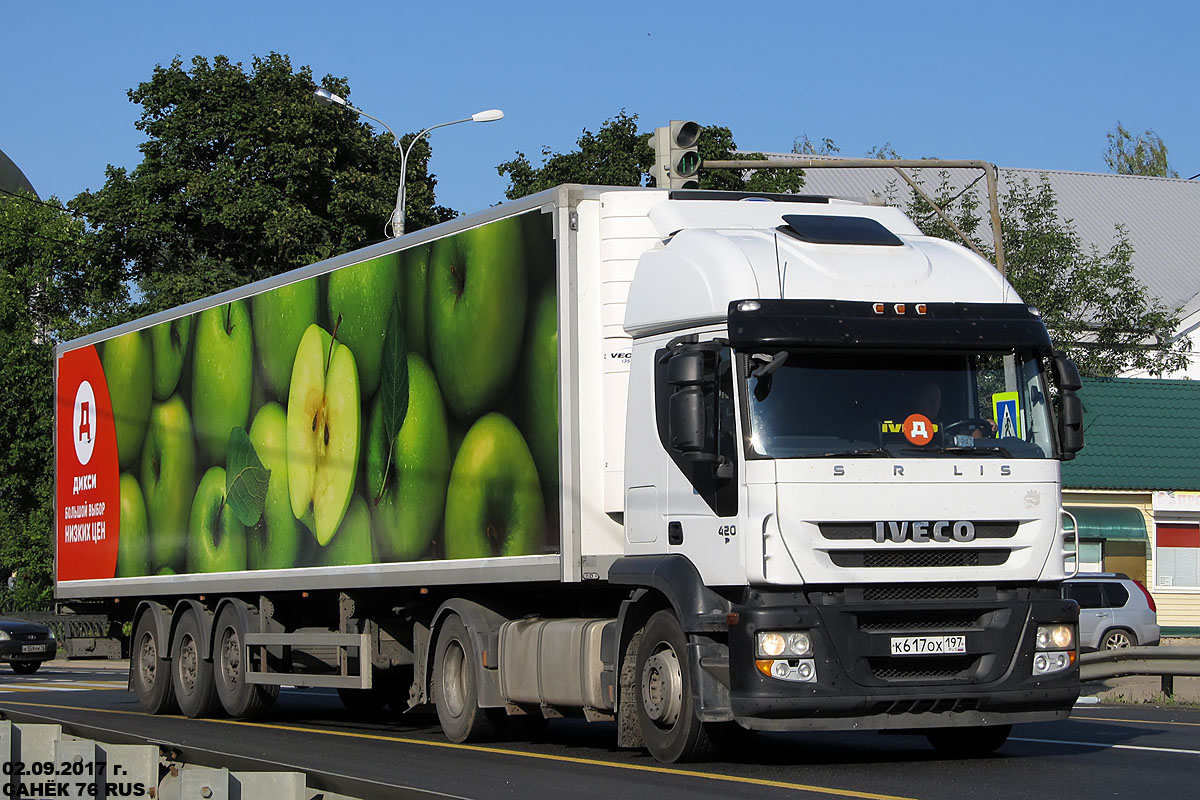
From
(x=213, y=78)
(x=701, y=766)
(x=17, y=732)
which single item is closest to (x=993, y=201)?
(x=701, y=766)

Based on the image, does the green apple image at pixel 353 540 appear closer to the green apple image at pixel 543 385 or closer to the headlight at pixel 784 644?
the green apple image at pixel 543 385

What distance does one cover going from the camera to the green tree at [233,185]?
4075 centimetres

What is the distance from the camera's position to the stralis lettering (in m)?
10.5

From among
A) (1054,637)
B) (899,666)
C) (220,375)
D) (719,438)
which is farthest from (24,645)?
(1054,637)

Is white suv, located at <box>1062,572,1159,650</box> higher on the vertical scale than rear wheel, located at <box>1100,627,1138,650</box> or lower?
higher

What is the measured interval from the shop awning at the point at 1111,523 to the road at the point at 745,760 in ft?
68.4

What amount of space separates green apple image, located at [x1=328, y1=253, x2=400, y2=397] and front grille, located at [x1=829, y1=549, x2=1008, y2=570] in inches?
222

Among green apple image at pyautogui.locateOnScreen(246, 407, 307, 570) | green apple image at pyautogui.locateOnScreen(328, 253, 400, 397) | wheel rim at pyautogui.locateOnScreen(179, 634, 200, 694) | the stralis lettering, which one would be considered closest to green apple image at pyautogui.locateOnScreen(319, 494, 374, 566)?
green apple image at pyautogui.locateOnScreen(246, 407, 307, 570)

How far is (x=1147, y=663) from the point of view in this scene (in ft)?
60.2

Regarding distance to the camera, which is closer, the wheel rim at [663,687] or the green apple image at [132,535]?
the wheel rim at [663,687]

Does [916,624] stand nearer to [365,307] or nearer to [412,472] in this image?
[412,472]

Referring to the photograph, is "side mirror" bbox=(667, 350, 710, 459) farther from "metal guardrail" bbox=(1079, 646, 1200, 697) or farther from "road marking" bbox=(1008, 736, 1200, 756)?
"metal guardrail" bbox=(1079, 646, 1200, 697)

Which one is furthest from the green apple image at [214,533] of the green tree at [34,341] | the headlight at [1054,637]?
the green tree at [34,341]

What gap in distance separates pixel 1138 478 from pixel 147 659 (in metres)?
25.7
